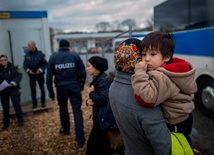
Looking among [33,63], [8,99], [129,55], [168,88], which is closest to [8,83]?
[8,99]

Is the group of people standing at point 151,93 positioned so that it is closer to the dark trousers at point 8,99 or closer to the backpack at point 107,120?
the backpack at point 107,120

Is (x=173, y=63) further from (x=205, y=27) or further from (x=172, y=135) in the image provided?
(x=205, y=27)

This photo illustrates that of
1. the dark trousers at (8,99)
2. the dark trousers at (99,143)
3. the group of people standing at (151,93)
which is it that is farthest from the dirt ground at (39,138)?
the group of people standing at (151,93)

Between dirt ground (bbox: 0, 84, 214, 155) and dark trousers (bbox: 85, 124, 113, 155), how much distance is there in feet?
3.45

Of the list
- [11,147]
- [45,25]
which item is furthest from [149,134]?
[45,25]

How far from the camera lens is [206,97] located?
17.2 feet

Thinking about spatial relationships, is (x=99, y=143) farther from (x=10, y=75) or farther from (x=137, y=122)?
(x=10, y=75)

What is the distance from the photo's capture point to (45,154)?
3709 mm

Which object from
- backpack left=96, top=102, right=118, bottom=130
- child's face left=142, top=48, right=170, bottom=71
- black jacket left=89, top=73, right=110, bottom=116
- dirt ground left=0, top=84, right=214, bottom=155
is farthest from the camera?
dirt ground left=0, top=84, right=214, bottom=155

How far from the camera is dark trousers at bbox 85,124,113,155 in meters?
2.67

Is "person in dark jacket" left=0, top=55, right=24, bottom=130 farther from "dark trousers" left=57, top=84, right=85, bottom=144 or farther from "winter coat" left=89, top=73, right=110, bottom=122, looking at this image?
"winter coat" left=89, top=73, right=110, bottom=122

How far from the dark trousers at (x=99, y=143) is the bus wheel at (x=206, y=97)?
11.4 feet

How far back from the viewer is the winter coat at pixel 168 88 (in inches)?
46.8

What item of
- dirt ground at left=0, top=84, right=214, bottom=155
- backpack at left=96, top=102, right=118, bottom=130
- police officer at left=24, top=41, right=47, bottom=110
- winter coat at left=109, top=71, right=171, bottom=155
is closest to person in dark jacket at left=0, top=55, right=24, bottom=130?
dirt ground at left=0, top=84, right=214, bottom=155
